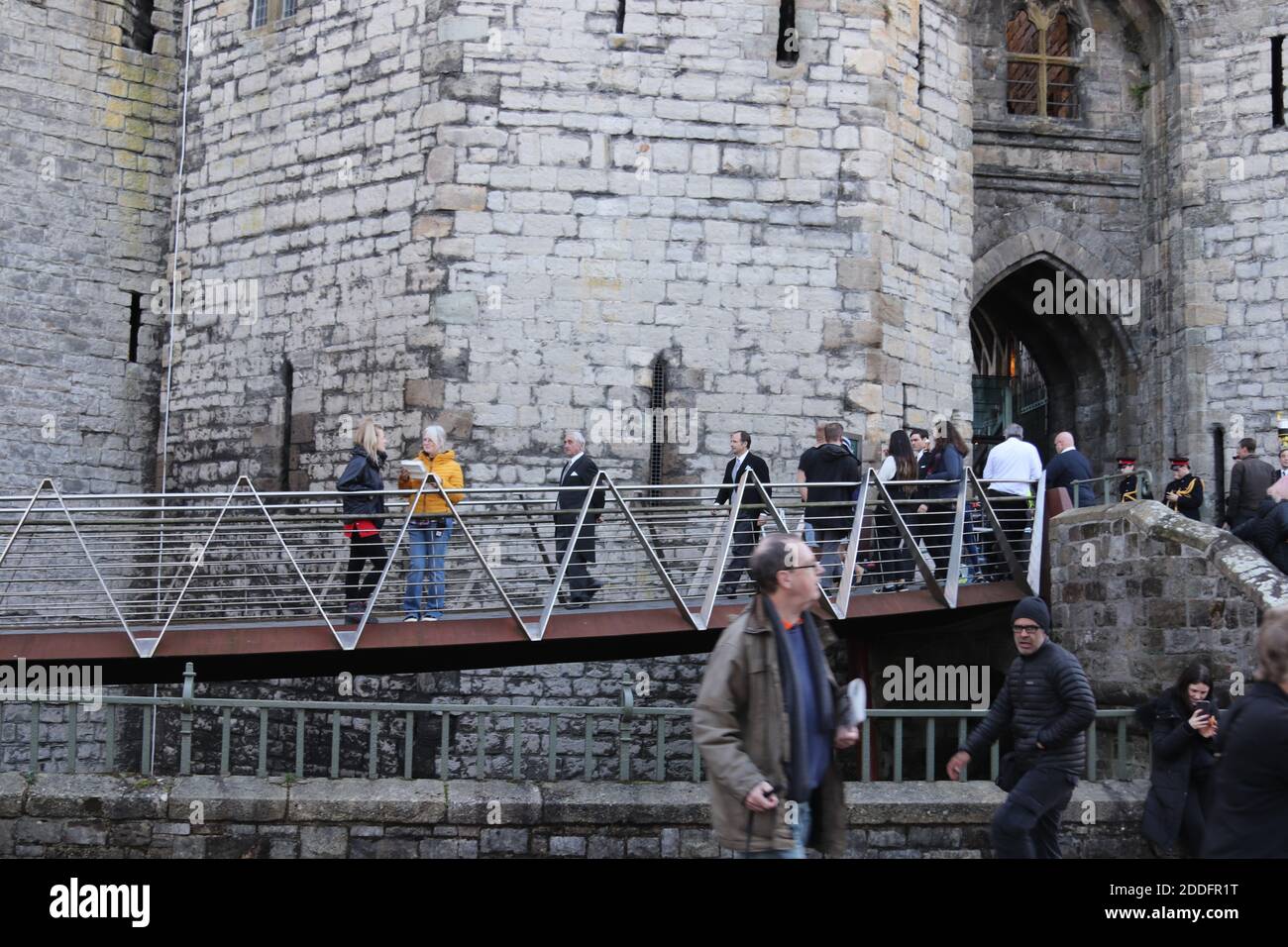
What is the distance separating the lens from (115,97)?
57.5 ft

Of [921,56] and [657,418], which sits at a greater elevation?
[921,56]

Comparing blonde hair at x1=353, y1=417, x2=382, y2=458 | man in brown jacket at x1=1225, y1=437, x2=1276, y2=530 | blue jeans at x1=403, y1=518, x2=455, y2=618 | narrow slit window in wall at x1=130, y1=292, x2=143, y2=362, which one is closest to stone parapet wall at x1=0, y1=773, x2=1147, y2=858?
blue jeans at x1=403, y1=518, x2=455, y2=618

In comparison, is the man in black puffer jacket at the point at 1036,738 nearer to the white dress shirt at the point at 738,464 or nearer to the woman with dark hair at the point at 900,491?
the woman with dark hair at the point at 900,491

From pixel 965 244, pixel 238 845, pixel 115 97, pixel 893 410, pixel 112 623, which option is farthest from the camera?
pixel 115 97

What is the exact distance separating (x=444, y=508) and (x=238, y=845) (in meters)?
3.51

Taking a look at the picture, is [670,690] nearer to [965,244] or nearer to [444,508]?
[444,508]

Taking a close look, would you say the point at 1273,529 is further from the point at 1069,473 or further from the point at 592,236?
the point at 592,236

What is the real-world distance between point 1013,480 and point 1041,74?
23.5ft

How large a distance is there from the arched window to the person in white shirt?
20.6 ft

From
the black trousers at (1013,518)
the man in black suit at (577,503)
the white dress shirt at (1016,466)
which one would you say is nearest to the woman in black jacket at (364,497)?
the man in black suit at (577,503)

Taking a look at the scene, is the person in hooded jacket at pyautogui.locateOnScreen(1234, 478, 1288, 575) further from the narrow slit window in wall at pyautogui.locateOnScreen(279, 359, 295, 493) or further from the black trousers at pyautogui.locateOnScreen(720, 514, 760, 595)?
the narrow slit window in wall at pyautogui.locateOnScreen(279, 359, 295, 493)

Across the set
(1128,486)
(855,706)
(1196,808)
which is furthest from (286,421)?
(855,706)

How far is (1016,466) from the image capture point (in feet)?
44.2
